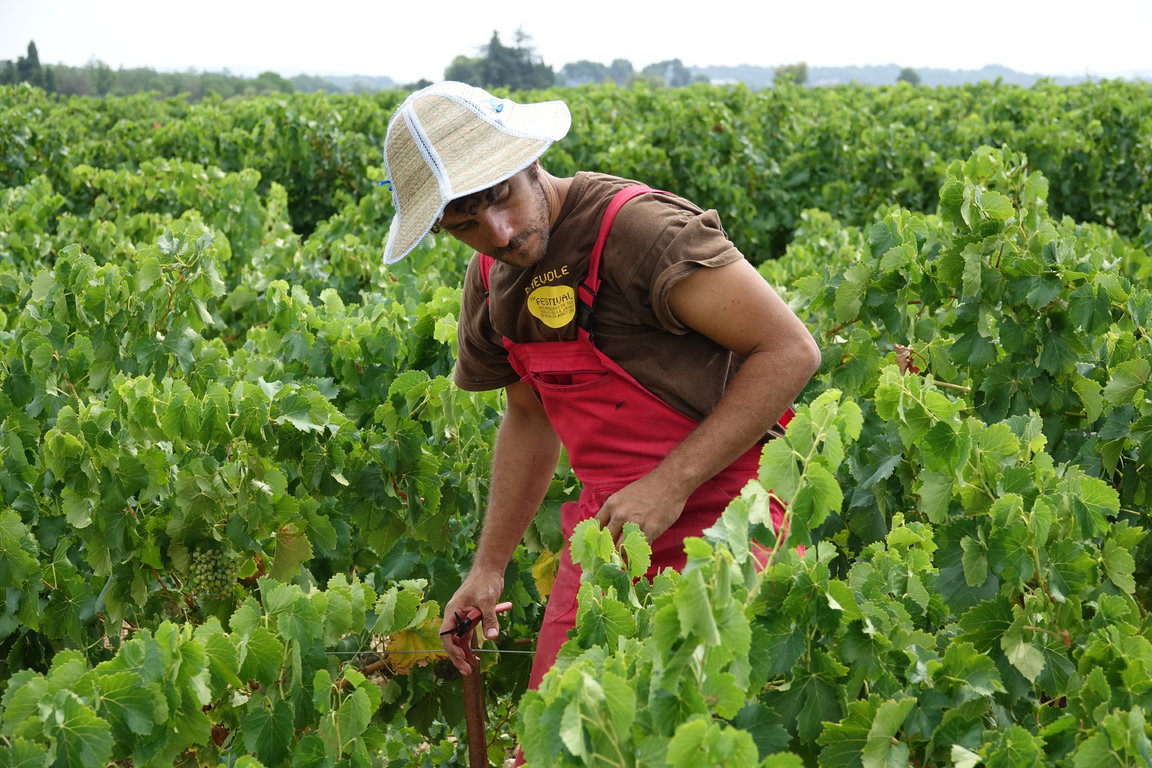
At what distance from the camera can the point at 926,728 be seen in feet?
5.52

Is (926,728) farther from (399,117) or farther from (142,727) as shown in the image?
(399,117)

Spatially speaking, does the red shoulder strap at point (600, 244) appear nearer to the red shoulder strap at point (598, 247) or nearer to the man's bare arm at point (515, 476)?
the red shoulder strap at point (598, 247)

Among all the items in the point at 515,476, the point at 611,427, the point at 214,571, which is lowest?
the point at 214,571

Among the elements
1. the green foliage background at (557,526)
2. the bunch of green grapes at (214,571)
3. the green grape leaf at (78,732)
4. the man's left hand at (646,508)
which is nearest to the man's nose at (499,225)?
the man's left hand at (646,508)

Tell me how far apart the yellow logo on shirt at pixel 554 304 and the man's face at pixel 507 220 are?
0.07 m

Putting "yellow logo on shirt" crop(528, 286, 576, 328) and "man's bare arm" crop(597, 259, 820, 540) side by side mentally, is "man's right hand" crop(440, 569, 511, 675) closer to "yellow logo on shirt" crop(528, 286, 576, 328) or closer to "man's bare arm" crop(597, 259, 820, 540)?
"man's bare arm" crop(597, 259, 820, 540)

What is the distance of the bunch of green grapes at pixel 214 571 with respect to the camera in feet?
9.60

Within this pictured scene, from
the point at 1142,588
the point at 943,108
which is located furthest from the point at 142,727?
the point at 943,108

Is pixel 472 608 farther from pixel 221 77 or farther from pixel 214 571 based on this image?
pixel 221 77

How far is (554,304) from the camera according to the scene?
2.35 metres

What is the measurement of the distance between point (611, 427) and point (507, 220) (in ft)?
1.55

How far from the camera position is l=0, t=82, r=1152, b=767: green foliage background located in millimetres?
→ 1605

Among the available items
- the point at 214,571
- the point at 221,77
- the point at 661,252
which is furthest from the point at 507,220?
the point at 221,77

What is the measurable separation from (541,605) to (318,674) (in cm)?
156
